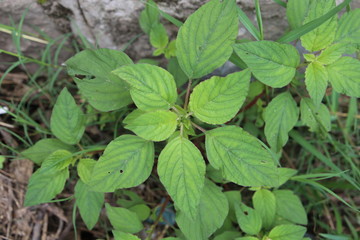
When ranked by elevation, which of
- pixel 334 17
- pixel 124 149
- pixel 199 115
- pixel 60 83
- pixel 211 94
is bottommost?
pixel 60 83

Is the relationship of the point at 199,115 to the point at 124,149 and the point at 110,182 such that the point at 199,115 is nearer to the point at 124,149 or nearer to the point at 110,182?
the point at 124,149

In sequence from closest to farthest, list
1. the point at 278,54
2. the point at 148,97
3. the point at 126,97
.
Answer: the point at 148,97 < the point at 278,54 < the point at 126,97

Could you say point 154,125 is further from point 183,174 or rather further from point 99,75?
point 99,75

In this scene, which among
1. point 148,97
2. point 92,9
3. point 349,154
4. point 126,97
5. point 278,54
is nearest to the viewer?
point 148,97

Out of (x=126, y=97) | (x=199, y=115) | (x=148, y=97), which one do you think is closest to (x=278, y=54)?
(x=199, y=115)

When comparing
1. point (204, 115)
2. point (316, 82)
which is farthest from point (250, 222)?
point (316, 82)

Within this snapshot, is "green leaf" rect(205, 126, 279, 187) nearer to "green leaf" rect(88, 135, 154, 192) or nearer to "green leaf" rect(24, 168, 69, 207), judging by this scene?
"green leaf" rect(88, 135, 154, 192)

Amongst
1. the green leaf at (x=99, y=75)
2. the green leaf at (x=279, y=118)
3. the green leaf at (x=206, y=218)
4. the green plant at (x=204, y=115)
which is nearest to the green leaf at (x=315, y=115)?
the green plant at (x=204, y=115)
